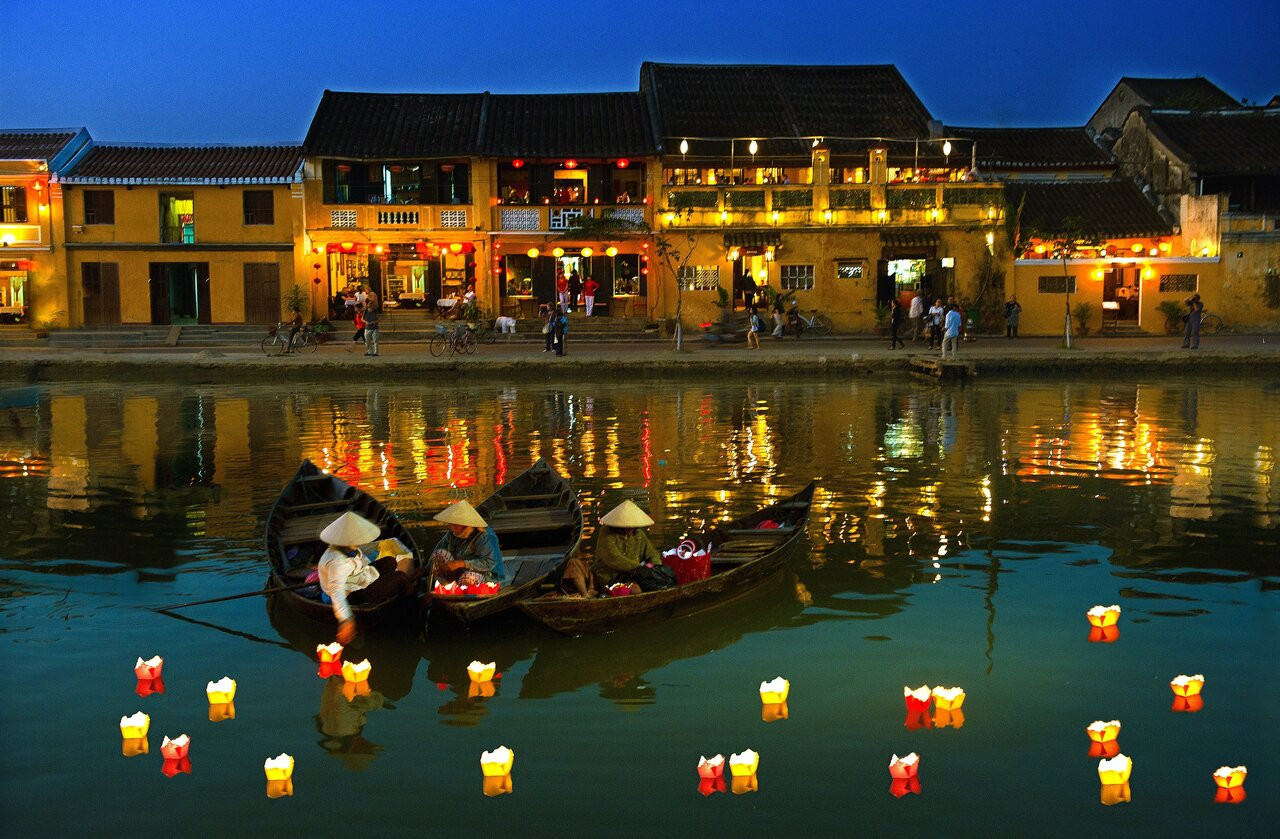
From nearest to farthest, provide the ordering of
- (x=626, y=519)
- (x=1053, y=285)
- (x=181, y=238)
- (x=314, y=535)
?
(x=626, y=519)
(x=314, y=535)
(x=1053, y=285)
(x=181, y=238)

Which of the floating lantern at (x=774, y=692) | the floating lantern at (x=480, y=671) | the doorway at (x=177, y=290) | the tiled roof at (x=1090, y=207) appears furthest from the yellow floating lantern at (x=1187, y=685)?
the doorway at (x=177, y=290)

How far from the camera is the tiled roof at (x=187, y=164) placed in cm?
3419

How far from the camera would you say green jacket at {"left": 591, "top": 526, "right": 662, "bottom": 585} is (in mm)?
9523

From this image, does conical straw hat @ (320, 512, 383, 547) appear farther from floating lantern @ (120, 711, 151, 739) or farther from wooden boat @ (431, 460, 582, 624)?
floating lantern @ (120, 711, 151, 739)

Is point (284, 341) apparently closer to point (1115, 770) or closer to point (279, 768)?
point (279, 768)

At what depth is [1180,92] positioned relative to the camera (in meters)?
42.0

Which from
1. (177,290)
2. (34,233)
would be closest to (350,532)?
(177,290)

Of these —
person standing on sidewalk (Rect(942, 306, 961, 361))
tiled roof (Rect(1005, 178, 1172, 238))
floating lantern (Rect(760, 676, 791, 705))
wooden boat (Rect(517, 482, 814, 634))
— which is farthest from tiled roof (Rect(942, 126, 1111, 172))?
floating lantern (Rect(760, 676, 791, 705))

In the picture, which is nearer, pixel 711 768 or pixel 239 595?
pixel 711 768

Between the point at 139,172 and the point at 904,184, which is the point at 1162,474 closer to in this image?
the point at 904,184

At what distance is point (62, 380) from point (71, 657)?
22314 mm

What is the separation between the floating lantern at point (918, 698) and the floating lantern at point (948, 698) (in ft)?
0.21

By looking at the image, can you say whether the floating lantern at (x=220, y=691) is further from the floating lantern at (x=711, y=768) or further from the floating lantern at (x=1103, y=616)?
the floating lantern at (x=1103, y=616)

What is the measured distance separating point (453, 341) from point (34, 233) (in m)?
13.9
